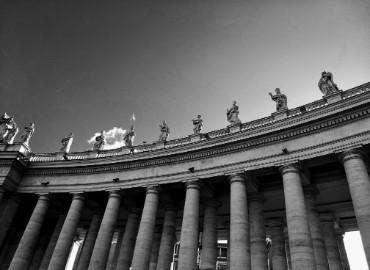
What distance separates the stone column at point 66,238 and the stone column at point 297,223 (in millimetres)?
20535

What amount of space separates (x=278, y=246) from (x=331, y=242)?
4.49 m

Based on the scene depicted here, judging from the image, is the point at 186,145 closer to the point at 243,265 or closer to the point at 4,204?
the point at 243,265

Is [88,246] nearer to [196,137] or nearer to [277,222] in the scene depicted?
[196,137]

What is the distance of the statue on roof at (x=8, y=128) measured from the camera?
36812 millimetres

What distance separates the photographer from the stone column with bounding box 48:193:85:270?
27.7 m

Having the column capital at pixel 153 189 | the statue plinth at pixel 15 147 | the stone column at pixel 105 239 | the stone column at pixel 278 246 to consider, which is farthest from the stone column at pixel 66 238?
the stone column at pixel 278 246

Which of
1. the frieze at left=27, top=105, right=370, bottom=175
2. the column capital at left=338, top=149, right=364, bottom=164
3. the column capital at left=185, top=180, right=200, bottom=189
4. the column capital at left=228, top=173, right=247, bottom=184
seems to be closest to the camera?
the column capital at left=338, top=149, right=364, bottom=164

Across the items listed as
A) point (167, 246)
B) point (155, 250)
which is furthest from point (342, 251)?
point (155, 250)

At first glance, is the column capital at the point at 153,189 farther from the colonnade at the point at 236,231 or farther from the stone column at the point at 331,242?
the stone column at the point at 331,242

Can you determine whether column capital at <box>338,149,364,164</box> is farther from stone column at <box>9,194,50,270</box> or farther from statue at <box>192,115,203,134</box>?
stone column at <box>9,194,50,270</box>

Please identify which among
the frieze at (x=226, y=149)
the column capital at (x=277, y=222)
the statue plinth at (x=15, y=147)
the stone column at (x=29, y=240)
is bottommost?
the stone column at (x=29, y=240)

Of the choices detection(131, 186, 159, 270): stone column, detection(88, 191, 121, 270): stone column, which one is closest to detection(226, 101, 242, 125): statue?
detection(131, 186, 159, 270): stone column

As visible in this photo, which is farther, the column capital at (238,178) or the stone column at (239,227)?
the column capital at (238,178)

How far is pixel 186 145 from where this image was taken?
28.9m
